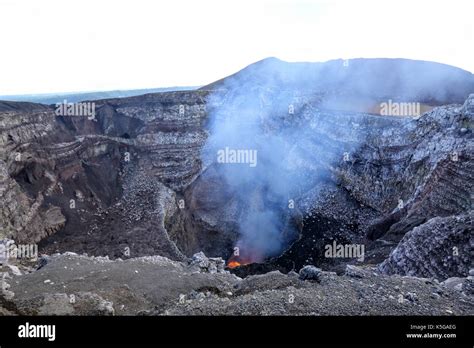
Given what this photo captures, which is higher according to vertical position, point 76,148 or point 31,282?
point 76,148

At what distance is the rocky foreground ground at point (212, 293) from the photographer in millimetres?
9195

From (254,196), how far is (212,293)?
26571 mm

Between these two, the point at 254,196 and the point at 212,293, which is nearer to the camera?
the point at 212,293

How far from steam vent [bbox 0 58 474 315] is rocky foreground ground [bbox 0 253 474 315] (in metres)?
0.06

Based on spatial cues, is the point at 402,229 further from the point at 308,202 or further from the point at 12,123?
the point at 12,123

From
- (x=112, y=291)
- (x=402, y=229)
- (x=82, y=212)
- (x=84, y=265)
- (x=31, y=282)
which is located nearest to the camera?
(x=112, y=291)

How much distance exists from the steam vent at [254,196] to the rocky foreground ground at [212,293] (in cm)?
6

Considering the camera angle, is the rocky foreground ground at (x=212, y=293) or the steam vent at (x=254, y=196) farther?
the steam vent at (x=254, y=196)

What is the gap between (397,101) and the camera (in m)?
35.8

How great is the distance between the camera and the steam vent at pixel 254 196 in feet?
37.4

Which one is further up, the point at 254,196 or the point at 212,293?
the point at 212,293

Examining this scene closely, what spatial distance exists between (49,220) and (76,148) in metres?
Answer: 8.90

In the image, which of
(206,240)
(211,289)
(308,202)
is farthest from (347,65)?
(211,289)

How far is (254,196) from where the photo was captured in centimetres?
3856
